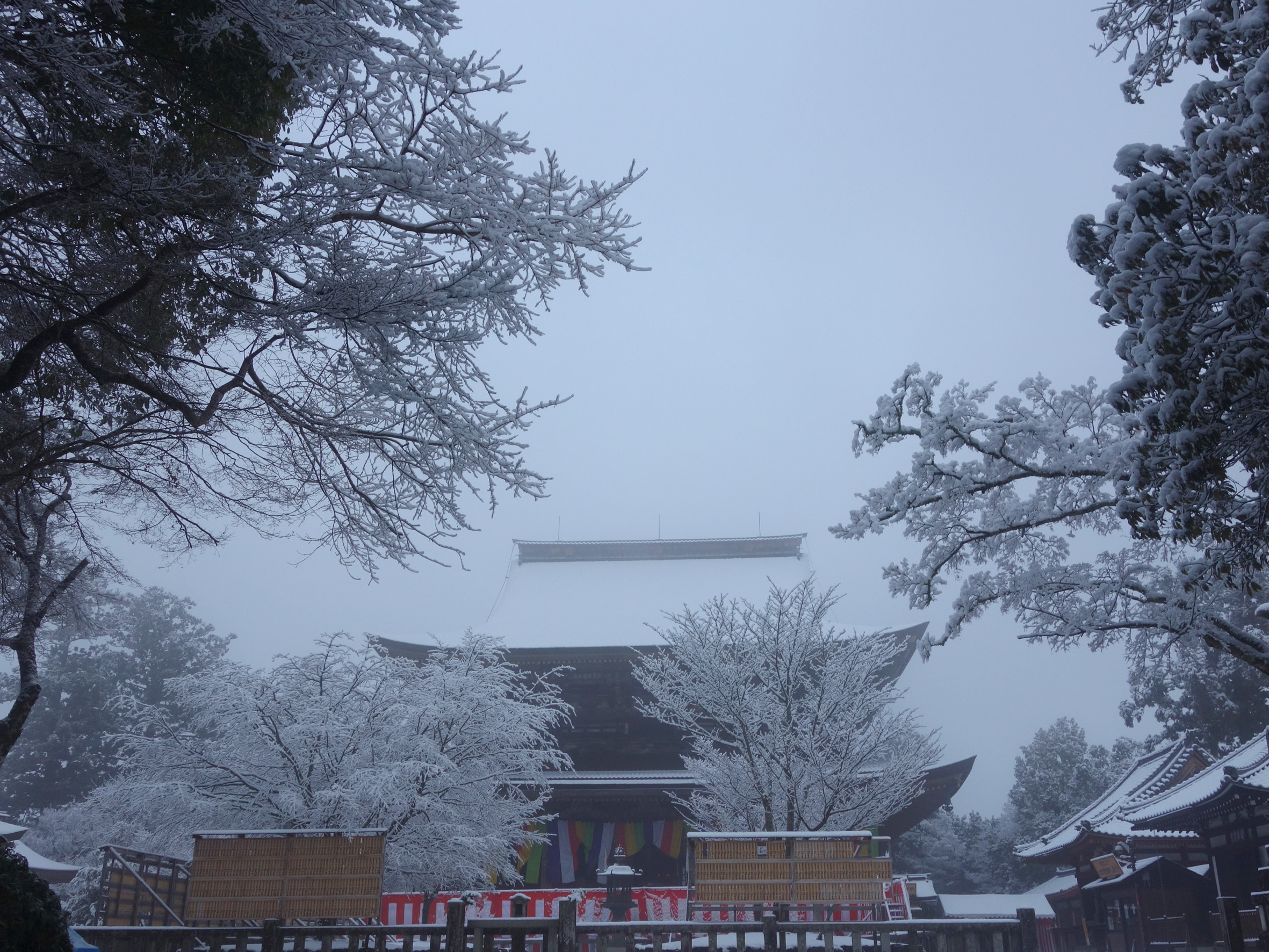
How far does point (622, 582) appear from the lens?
25.4 metres

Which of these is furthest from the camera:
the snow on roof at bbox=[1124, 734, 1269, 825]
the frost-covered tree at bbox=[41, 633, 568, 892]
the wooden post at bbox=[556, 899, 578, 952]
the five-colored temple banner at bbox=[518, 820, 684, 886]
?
the five-colored temple banner at bbox=[518, 820, 684, 886]

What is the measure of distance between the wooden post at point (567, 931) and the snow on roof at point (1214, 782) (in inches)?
457

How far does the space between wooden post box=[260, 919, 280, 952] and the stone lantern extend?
23.4ft

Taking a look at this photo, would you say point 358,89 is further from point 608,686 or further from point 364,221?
point 608,686

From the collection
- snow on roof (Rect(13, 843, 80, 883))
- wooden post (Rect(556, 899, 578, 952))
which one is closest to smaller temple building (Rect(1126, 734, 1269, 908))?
wooden post (Rect(556, 899, 578, 952))

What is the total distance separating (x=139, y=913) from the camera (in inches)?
430

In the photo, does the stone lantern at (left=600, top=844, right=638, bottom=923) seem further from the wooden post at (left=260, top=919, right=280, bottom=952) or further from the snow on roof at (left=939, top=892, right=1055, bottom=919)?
the snow on roof at (left=939, top=892, right=1055, bottom=919)

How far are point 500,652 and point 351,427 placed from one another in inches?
385

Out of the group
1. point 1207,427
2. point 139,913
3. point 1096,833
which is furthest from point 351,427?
point 1096,833

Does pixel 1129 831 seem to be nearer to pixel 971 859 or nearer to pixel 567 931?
pixel 567 931

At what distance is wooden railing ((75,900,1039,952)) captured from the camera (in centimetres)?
639

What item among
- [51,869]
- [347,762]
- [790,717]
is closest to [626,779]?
[790,717]

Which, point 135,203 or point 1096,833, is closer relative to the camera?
point 135,203

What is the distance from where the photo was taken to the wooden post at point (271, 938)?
6.40 metres
